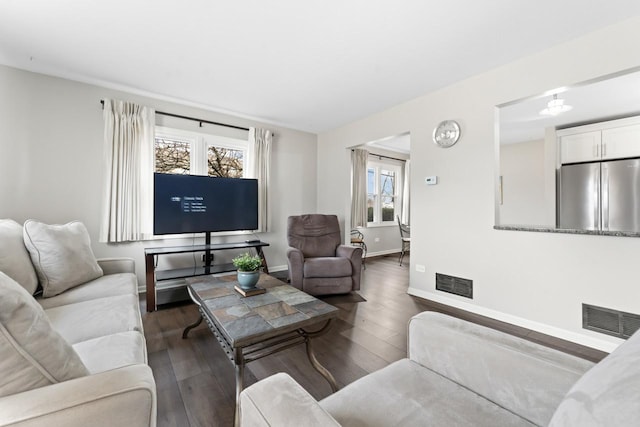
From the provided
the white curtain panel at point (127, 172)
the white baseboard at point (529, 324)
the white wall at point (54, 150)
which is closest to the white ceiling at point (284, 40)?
the white wall at point (54, 150)

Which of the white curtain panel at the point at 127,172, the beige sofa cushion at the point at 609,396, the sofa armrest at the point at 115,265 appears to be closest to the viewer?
the beige sofa cushion at the point at 609,396

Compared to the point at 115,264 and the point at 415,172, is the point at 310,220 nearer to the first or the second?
the point at 415,172

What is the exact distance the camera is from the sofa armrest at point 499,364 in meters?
0.82

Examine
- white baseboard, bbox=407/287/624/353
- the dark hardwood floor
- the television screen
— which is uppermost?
the television screen

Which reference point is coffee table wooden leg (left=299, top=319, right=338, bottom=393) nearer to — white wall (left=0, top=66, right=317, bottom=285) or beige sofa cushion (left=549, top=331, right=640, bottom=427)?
beige sofa cushion (left=549, top=331, right=640, bottom=427)

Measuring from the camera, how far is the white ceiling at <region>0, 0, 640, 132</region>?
1918 mm

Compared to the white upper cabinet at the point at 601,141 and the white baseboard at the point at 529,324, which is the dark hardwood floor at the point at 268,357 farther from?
the white upper cabinet at the point at 601,141

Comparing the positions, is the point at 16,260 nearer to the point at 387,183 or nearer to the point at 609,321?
the point at 609,321

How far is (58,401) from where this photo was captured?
0.67 m

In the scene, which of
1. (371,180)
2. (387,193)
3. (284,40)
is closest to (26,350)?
(284,40)

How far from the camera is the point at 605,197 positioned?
3.75 metres

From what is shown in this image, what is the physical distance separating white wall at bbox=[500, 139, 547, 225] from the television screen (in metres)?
5.17

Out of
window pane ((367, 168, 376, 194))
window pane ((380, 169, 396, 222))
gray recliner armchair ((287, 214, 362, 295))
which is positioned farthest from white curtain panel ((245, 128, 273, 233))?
window pane ((380, 169, 396, 222))

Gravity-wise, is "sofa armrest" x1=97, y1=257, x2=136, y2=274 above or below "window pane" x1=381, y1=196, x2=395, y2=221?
below
